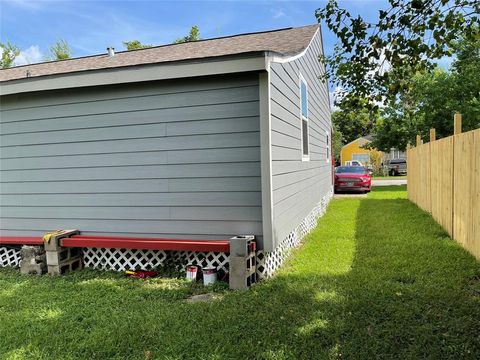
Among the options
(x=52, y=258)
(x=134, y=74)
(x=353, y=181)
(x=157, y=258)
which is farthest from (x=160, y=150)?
(x=353, y=181)

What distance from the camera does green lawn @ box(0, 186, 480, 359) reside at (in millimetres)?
2949

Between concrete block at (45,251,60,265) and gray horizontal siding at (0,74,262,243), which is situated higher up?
gray horizontal siding at (0,74,262,243)

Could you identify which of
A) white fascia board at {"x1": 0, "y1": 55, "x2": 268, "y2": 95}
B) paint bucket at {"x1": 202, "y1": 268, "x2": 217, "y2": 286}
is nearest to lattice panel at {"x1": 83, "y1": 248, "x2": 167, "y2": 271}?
paint bucket at {"x1": 202, "y1": 268, "x2": 217, "y2": 286}

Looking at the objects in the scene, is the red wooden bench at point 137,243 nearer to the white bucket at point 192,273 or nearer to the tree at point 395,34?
the white bucket at point 192,273

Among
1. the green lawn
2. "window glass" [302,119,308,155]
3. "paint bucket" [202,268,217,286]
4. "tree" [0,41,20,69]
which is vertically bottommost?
the green lawn

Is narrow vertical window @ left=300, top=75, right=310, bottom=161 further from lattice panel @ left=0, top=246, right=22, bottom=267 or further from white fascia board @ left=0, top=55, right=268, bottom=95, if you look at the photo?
lattice panel @ left=0, top=246, right=22, bottom=267

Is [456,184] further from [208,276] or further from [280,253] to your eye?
[208,276]

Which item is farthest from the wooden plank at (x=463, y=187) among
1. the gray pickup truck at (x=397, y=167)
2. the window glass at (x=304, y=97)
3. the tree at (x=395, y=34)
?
the gray pickup truck at (x=397, y=167)

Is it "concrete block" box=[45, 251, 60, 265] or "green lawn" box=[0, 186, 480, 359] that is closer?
"green lawn" box=[0, 186, 480, 359]

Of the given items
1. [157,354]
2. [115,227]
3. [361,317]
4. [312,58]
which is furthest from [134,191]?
[312,58]

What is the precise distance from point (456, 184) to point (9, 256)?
703 centimetres

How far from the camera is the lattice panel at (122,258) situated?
204 inches

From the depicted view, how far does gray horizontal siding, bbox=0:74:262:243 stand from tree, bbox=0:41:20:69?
20.2 metres

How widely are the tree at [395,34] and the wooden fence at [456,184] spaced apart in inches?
85.9
